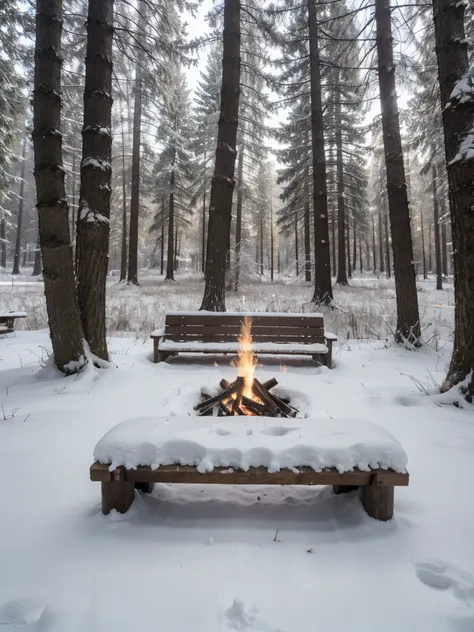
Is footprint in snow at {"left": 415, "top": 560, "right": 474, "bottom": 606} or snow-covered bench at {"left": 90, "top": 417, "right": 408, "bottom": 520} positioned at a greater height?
snow-covered bench at {"left": 90, "top": 417, "right": 408, "bottom": 520}

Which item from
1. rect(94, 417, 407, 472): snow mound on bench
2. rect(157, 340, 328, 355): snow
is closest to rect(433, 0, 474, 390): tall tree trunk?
rect(157, 340, 328, 355): snow

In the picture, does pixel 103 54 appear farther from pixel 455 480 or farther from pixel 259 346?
pixel 455 480

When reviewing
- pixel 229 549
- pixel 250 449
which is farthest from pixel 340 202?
pixel 229 549

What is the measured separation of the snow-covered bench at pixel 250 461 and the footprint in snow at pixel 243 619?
0.58 m

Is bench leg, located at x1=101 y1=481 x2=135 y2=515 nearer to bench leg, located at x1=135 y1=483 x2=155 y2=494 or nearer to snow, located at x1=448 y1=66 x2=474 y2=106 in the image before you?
bench leg, located at x1=135 y1=483 x2=155 y2=494

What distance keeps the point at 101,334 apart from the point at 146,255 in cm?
3996

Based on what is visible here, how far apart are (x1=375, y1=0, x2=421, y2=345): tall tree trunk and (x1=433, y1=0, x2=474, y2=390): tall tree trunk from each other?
2.78m

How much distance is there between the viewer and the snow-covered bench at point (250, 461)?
2.04m

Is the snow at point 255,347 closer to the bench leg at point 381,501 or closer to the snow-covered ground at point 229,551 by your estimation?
the snow-covered ground at point 229,551

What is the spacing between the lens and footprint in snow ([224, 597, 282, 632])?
145cm

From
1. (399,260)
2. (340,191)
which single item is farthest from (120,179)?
(399,260)

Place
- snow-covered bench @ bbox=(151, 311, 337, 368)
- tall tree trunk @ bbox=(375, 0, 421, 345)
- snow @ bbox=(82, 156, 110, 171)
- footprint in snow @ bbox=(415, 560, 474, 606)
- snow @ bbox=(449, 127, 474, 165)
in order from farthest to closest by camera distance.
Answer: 1. tall tree trunk @ bbox=(375, 0, 421, 345)
2. snow-covered bench @ bbox=(151, 311, 337, 368)
3. snow @ bbox=(82, 156, 110, 171)
4. snow @ bbox=(449, 127, 474, 165)
5. footprint in snow @ bbox=(415, 560, 474, 606)

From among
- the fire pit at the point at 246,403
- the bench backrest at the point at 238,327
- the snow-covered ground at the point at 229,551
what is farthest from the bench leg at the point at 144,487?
the bench backrest at the point at 238,327

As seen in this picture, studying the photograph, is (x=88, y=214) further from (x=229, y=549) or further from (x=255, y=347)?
(x=229, y=549)
